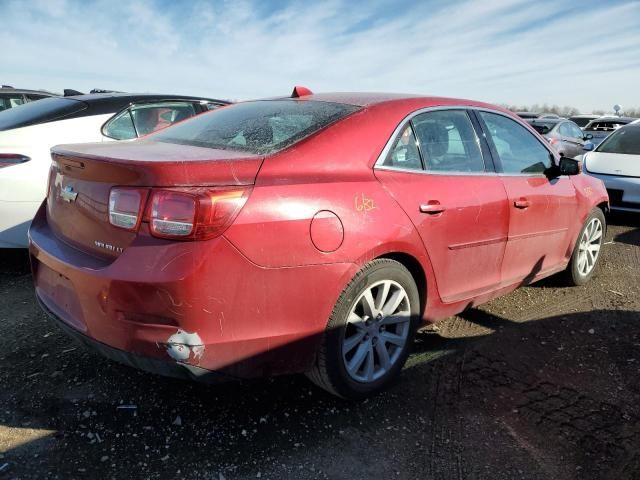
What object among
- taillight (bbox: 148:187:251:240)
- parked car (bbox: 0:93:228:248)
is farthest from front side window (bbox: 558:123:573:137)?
taillight (bbox: 148:187:251:240)

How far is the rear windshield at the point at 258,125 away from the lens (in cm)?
254

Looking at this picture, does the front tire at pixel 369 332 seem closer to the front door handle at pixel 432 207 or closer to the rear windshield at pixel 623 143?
the front door handle at pixel 432 207

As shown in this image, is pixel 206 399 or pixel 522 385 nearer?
pixel 206 399

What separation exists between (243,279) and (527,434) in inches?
61.3

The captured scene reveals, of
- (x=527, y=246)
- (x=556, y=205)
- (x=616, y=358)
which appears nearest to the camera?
(x=616, y=358)

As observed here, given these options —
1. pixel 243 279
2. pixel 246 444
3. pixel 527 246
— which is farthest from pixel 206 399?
pixel 527 246

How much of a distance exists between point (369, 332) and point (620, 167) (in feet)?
19.4

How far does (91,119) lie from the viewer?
4.43 metres

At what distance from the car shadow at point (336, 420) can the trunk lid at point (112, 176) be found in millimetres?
851

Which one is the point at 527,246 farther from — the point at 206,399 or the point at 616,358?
the point at 206,399

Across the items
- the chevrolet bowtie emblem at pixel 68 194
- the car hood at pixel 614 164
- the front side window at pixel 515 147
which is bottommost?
the car hood at pixel 614 164

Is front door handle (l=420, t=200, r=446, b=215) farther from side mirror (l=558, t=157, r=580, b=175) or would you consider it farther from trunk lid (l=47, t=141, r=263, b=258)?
side mirror (l=558, t=157, r=580, b=175)

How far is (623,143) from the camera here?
25.4ft

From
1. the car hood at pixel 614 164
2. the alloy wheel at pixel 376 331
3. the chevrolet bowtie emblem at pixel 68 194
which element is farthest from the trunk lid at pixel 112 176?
the car hood at pixel 614 164
